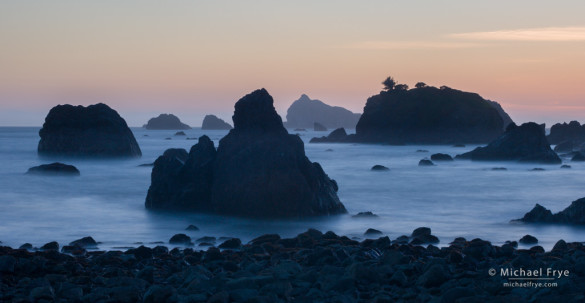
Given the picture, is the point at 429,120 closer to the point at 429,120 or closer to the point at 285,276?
the point at 429,120

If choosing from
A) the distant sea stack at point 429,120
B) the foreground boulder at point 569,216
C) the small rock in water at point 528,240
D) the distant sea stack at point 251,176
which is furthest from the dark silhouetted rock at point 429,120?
the small rock in water at point 528,240

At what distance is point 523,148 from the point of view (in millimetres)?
60469

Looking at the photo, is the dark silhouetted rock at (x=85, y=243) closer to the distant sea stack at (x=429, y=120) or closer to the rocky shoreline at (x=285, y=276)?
the rocky shoreline at (x=285, y=276)

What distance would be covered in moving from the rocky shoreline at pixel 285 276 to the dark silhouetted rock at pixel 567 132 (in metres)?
94.7

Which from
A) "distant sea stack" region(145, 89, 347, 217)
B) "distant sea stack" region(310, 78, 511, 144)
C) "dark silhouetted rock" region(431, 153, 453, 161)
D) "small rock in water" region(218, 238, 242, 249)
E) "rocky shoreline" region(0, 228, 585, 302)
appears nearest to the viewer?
"rocky shoreline" region(0, 228, 585, 302)

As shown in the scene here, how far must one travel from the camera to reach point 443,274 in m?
11.0

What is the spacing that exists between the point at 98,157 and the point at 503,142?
35789 mm

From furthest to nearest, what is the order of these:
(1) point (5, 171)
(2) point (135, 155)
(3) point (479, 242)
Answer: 1. (2) point (135, 155)
2. (1) point (5, 171)
3. (3) point (479, 242)

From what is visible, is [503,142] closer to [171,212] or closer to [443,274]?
[171,212]

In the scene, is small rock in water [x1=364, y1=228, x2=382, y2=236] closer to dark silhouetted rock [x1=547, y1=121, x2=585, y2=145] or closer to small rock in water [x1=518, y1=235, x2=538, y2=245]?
small rock in water [x1=518, y1=235, x2=538, y2=245]

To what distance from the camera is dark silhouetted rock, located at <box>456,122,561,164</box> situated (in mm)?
59562

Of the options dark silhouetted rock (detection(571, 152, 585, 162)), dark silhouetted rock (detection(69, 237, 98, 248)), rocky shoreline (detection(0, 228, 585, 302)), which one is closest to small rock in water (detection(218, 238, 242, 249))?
rocky shoreline (detection(0, 228, 585, 302))

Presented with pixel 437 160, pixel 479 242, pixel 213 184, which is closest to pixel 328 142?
pixel 437 160

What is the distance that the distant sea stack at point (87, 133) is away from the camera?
64000 mm
